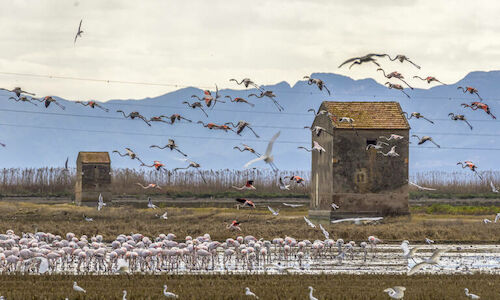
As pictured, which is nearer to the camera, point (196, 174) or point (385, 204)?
point (385, 204)

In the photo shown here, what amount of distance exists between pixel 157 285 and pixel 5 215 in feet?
103

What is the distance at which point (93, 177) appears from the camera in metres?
69.8

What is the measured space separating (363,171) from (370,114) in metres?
3.60

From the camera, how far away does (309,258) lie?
31938 mm

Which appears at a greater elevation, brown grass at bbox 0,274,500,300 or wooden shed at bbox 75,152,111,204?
wooden shed at bbox 75,152,111,204

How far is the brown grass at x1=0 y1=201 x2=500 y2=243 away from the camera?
4031 centimetres

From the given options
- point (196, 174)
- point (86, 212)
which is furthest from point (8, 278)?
point (196, 174)

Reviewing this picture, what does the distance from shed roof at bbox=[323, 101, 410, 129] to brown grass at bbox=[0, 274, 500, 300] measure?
72.8 feet

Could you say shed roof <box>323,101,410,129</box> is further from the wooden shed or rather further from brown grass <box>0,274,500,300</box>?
the wooden shed

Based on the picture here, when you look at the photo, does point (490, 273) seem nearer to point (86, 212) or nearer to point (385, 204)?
point (385, 204)

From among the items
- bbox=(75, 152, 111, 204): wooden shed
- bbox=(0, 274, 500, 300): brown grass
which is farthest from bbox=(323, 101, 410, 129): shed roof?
bbox=(75, 152, 111, 204): wooden shed

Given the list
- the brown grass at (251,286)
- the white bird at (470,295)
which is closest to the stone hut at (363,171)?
the brown grass at (251,286)

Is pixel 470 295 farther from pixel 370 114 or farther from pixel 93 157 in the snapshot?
pixel 93 157

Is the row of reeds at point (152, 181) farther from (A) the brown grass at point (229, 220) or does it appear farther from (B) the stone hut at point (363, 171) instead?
(B) the stone hut at point (363, 171)
